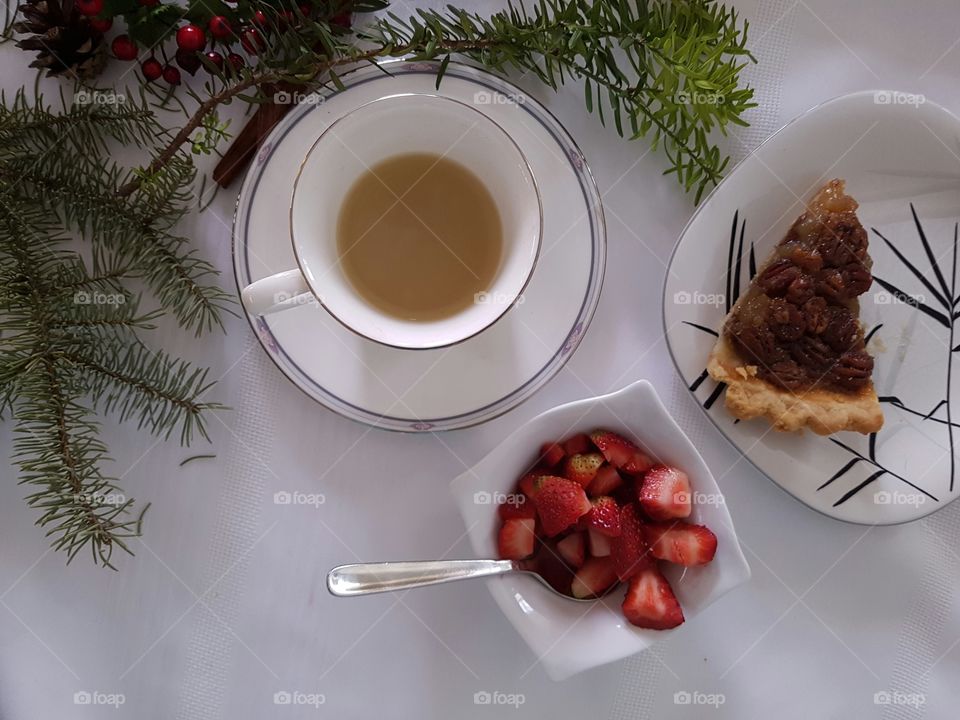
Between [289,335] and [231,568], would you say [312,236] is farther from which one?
[231,568]

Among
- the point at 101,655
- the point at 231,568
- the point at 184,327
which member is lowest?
the point at 101,655

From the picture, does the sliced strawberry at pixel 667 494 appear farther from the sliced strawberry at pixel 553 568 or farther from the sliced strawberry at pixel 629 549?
the sliced strawberry at pixel 553 568

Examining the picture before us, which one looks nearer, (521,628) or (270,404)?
(521,628)

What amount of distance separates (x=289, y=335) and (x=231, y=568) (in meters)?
0.37

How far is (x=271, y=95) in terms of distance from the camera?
100 cm

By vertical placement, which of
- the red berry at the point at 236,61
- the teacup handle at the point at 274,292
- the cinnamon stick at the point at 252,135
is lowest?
the teacup handle at the point at 274,292

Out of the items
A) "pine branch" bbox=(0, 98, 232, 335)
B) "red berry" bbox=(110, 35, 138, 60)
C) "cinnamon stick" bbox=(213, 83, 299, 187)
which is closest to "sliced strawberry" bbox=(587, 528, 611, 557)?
"pine branch" bbox=(0, 98, 232, 335)

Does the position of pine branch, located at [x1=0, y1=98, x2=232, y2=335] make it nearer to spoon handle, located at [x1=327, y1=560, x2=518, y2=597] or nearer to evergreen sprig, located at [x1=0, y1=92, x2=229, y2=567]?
evergreen sprig, located at [x1=0, y1=92, x2=229, y2=567]

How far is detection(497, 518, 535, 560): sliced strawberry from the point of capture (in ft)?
3.20

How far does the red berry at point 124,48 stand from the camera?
1.00 m

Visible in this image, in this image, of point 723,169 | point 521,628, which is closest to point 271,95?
point 723,169

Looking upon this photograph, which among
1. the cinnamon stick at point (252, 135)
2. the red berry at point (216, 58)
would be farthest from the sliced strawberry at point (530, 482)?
the red berry at point (216, 58)

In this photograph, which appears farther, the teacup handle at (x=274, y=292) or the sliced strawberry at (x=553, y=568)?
the sliced strawberry at (x=553, y=568)

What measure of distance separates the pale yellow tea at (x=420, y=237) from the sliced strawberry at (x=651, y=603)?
434 millimetres
